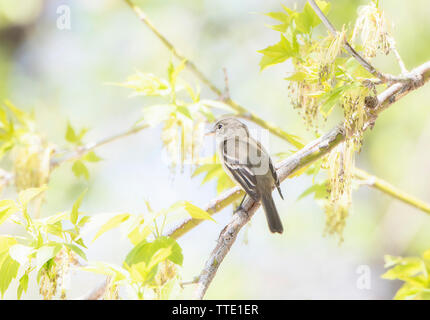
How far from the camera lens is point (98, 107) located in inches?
214

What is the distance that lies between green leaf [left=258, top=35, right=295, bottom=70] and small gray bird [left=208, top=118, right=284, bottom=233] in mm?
390

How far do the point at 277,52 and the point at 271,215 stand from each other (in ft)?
1.93

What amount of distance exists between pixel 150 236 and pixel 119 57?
4.36m

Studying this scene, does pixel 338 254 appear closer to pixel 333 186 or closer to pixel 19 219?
pixel 333 186

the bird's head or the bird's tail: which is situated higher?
the bird's head

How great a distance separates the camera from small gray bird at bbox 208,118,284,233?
1.80 m

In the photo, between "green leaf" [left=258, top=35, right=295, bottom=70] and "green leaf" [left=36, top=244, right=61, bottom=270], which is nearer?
"green leaf" [left=36, top=244, right=61, bottom=270]

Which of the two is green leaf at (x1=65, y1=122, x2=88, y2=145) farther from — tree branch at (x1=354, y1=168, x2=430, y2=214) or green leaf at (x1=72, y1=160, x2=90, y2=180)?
tree branch at (x1=354, y1=168, x2=430, y2=214)

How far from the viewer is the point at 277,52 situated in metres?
1.67

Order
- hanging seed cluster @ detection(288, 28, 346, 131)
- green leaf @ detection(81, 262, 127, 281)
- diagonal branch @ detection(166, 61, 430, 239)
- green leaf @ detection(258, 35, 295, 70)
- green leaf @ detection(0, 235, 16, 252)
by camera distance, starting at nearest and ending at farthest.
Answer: green leaf @ detection(81, 262, 127, 281) → green leaf @ detection(0, 235, 16, 252) → hanging seed cluster @ detection(288, 28, 346, 131) → diagonal branch @ detection(166, 61, 430, 239) → green leaf @ detection(258, 35, 295, 70)

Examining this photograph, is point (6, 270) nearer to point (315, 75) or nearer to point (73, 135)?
point (315, 75)

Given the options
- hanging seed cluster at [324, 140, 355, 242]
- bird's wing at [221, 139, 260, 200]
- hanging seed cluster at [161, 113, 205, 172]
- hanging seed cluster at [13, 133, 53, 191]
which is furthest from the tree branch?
hanging seed cluster at [13, 133, 53, 191]

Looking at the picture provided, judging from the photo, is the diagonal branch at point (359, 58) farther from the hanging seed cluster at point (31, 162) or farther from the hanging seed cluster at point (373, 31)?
the hanging seed cluster at point (31, 162)

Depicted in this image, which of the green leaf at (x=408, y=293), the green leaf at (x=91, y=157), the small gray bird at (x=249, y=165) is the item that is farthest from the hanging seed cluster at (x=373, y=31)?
the green leaf at (x=91, y=157)
